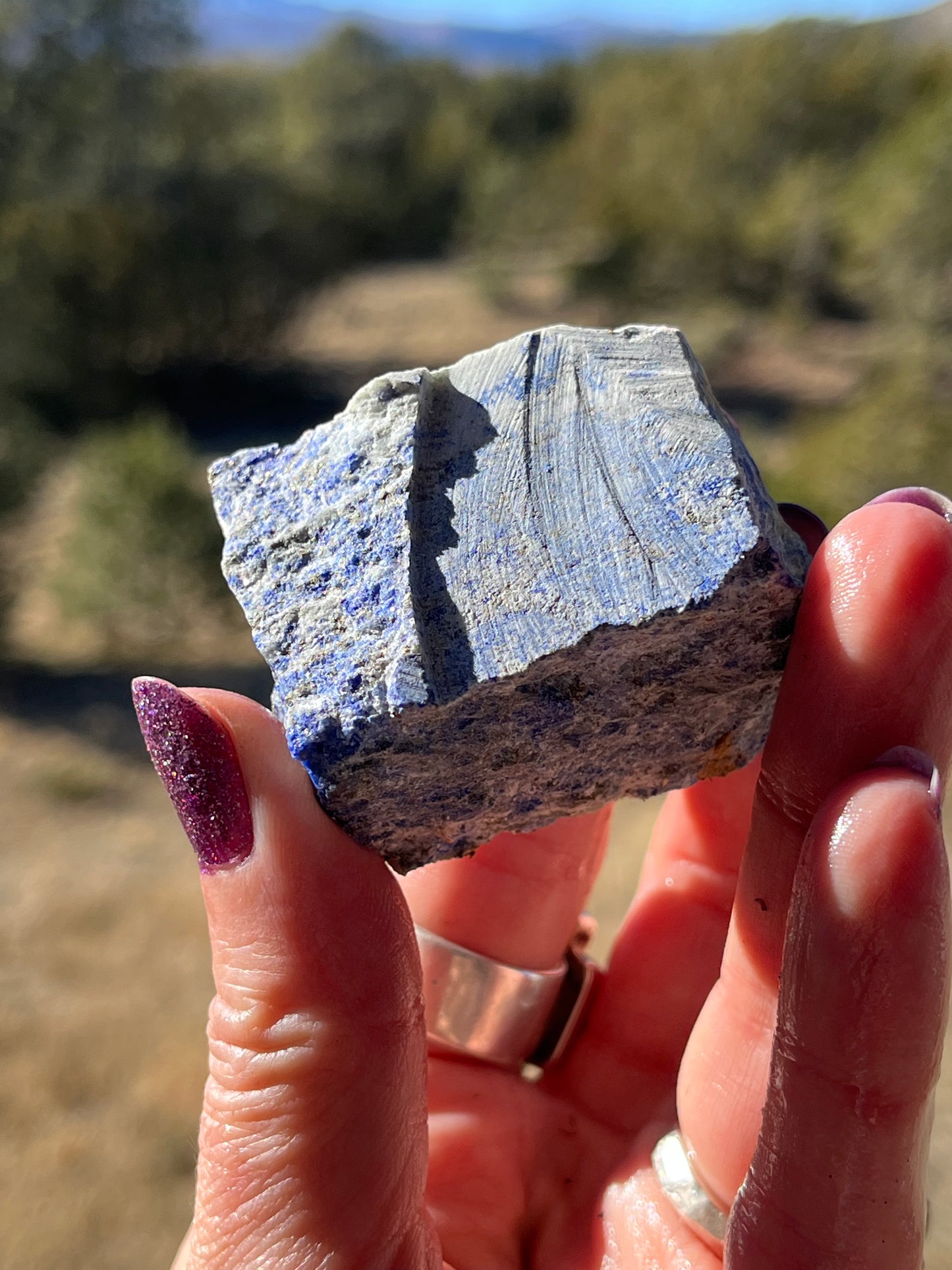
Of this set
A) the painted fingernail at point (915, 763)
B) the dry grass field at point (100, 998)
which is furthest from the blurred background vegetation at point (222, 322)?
the painted fingernail at point (915, 763)

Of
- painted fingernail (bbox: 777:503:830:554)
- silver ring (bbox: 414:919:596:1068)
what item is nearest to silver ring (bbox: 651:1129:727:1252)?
silver ring (bbox: 414:919:596:1068)

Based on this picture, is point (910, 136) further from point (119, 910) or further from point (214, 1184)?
point (214, 1184)

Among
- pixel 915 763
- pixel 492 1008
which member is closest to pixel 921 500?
pixel 915 763

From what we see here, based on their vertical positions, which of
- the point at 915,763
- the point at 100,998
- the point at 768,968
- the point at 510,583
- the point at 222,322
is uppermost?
the point at 510,583

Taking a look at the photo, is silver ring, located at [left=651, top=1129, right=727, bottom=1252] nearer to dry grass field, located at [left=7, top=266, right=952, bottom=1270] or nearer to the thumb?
the thumb

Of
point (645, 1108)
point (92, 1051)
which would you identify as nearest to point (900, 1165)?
point (645, 1108)

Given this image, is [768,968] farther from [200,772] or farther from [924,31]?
[924,31]
